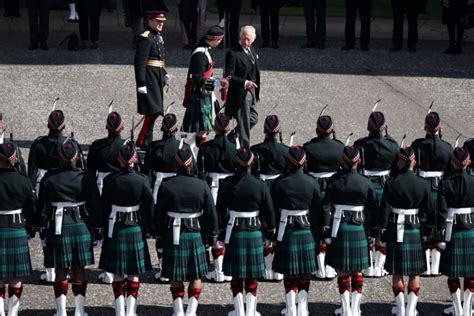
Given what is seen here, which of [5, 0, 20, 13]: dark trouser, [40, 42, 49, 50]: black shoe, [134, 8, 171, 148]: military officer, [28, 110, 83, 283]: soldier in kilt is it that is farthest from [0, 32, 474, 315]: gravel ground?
[28, 110, 83, 283]: soldier in kilt

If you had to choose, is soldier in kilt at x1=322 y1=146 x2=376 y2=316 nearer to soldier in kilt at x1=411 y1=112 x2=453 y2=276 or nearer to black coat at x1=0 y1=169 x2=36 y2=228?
soldier in kilt at x1=411 y1=112 x2=453 y2=276

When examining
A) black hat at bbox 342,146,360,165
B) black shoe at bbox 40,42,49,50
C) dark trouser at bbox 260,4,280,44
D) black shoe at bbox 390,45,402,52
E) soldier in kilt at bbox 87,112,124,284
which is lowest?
black shoe at bbox 390,45,402,52

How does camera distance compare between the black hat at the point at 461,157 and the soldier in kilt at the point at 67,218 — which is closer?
the soldier in kilt at the point at 67,218

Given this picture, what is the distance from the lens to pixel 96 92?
2431 cm

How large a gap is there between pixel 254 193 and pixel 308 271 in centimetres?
104

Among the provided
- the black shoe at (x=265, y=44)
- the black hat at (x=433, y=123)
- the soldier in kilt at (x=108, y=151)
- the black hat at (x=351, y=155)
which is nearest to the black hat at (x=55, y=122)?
the soldier in kilt at (x=108, y=151)

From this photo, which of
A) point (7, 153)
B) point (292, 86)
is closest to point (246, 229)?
point (7, 153)

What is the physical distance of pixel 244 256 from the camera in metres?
15.6

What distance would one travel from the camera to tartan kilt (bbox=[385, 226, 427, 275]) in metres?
15.8

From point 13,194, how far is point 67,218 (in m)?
0.65

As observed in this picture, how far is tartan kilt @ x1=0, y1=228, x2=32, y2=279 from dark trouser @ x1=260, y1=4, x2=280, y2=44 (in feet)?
41.8

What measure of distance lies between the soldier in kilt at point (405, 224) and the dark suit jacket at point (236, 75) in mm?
4260

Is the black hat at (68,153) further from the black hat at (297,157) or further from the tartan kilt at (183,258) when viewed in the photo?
the black hat at (297,157)

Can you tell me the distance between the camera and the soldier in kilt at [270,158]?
1716cm
